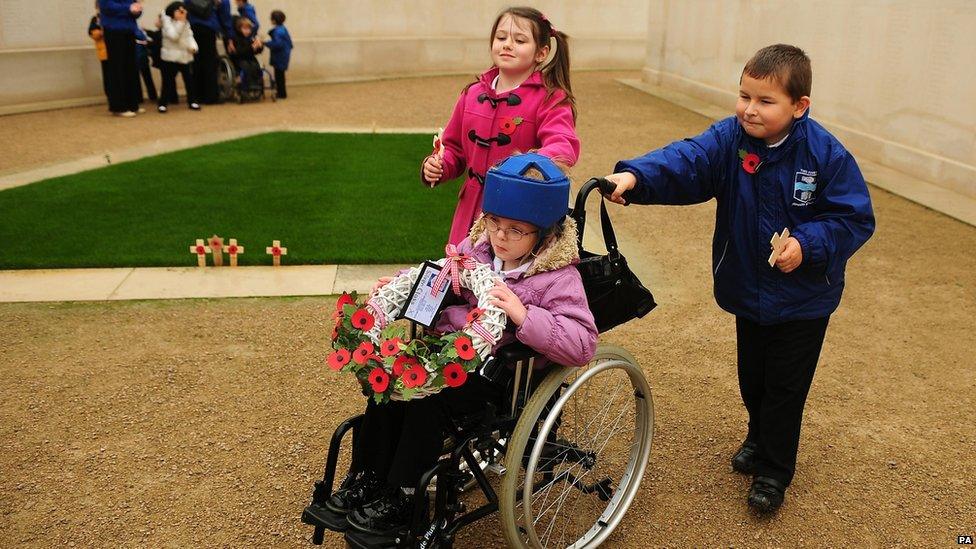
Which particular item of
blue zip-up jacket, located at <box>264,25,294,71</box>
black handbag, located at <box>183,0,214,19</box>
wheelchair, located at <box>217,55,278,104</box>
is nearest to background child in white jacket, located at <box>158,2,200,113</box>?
black handbag, located at <box>183,0,214,19</box>

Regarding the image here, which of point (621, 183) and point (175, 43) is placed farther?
point (175, 43)

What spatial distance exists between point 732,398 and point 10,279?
4.42 meters

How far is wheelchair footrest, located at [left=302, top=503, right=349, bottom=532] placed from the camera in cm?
267

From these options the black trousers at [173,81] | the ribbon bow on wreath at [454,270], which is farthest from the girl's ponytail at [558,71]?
the black trousers at [173,81]

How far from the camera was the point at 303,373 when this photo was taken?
4297mm

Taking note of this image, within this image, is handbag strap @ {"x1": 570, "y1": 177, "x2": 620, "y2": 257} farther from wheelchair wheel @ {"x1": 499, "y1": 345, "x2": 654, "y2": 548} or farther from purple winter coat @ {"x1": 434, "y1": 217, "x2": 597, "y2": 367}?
wheelchair wheel @ {"x1": 499, "y1": 345, "x2": 654, "y2": 548}

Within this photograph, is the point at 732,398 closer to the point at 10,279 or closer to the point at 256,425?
the point at 256,425

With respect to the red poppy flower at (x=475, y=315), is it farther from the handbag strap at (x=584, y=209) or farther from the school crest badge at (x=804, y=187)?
the school crest badge at (x=804, y=187)

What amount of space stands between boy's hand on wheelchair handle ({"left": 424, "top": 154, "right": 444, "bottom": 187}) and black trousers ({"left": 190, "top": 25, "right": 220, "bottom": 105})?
9988mm

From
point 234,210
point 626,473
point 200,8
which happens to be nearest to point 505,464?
point 626,473

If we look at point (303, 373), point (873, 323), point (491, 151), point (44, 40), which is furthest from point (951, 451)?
point (44, 40)

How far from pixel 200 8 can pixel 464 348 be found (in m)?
11.2

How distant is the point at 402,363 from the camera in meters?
2.54

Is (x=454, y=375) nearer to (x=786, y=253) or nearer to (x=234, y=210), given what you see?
(x=786, y=253)
